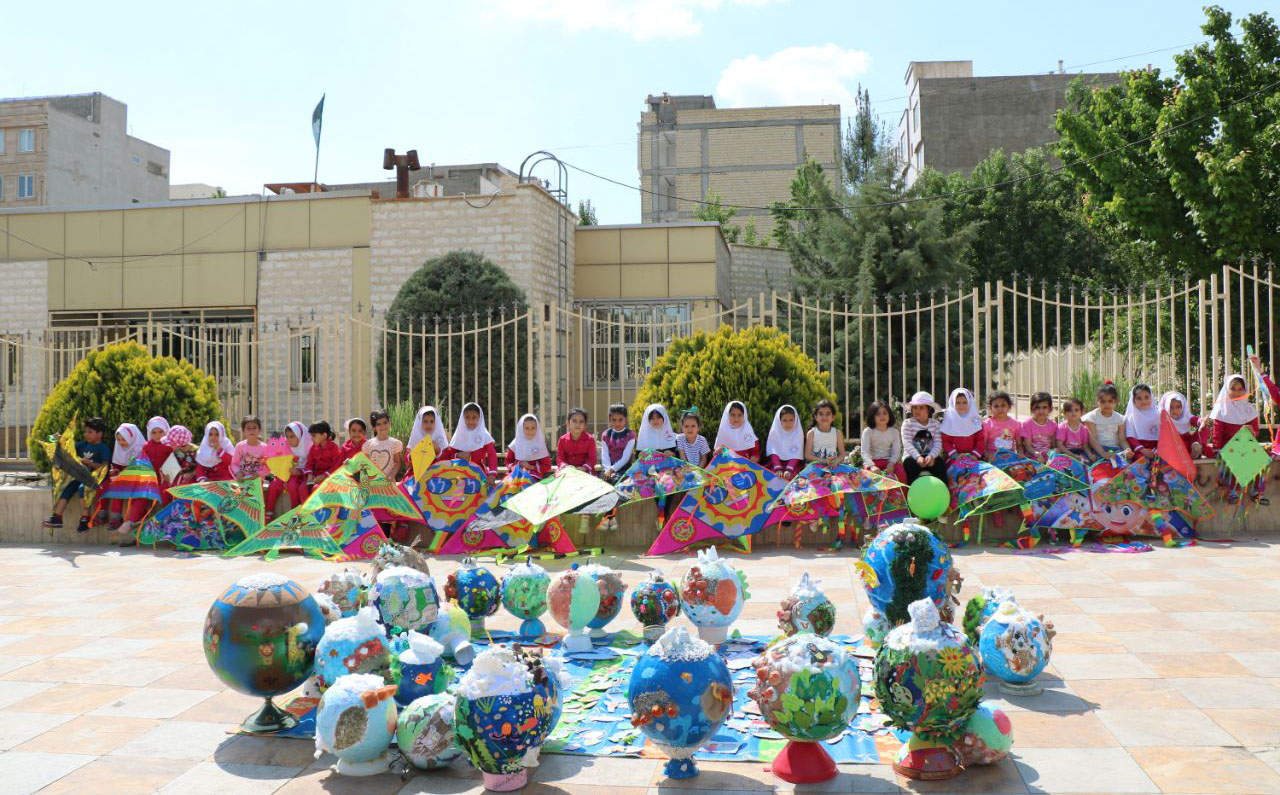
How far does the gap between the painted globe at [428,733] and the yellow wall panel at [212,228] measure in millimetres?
16282

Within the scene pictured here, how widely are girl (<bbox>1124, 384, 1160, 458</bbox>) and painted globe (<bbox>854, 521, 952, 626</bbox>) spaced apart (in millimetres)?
5007

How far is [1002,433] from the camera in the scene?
29.9ft

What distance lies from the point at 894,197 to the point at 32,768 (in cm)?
1605

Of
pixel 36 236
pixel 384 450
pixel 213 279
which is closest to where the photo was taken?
pixel 384 450

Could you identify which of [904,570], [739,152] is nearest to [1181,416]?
[904,570]

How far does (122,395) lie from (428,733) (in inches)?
316

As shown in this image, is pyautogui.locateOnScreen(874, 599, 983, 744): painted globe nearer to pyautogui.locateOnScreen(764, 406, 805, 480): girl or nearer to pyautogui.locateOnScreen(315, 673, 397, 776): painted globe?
pyautogui.locateOnScreen(315, 673, 397, 776): painted globe

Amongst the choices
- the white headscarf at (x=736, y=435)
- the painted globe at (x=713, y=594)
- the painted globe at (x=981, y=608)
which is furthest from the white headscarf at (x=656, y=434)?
the painted globe at (x=981, y=608)

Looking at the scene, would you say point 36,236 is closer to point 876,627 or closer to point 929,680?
point 876,627

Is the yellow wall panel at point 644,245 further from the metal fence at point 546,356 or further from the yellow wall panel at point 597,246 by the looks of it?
the metal fence at point 546,356

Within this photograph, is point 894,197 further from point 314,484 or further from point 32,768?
point 32,768

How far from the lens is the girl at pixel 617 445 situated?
31.0ft

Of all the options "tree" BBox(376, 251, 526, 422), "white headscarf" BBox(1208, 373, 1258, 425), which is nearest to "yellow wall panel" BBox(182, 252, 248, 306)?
"tree" BBox(376, 251, 526, 422)

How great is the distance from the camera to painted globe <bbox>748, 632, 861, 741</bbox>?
366 cm
